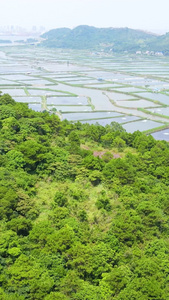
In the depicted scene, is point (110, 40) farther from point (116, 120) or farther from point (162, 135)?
point (162, 135)

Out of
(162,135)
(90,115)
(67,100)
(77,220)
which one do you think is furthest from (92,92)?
(77,220)

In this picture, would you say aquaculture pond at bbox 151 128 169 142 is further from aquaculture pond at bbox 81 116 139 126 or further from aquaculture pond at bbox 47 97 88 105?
aquaculture pond at bbox 47 97 88 105

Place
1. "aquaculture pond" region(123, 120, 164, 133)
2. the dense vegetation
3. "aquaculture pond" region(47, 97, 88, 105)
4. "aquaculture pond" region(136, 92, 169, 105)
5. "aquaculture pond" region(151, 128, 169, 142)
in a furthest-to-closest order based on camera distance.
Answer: "aquaculture pond" region(136, 92, 169, 105) < "aquaculture pond" region(47, 97, 88, 105) < "aquaculture pond" region(123, 120, 164, 133) < "aquaculture pond" region(151, 128, 169, 142) < the dense vegetation

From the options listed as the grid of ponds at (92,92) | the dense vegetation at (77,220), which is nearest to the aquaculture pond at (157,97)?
the grid of ponds at (92,92)

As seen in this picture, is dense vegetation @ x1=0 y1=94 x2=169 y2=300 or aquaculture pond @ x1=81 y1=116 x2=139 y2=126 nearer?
dense vegetation @ x1=0 y1=94 x2=169 y2=300

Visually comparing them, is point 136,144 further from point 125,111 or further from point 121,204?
point 125,111

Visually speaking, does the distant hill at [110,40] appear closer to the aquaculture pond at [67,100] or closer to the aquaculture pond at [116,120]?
the aquaculture pond at [67,100]

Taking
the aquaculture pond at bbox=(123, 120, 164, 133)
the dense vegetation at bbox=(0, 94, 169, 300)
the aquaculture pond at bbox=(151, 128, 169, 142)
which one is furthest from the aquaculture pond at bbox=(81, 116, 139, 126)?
the dense vegetation at bbox=(0, 94, 169, 300)
